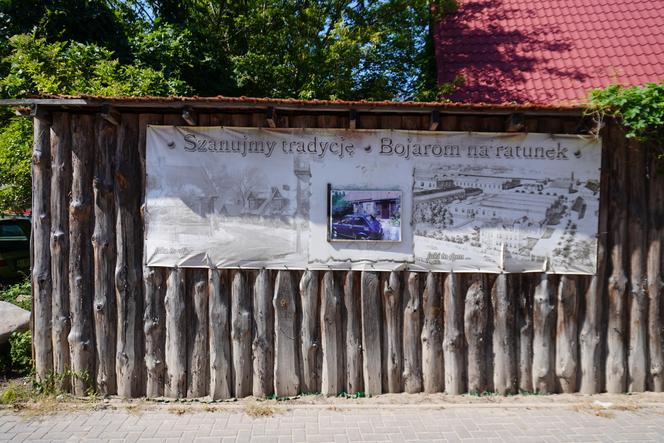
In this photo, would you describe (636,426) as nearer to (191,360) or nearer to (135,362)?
(191,360)

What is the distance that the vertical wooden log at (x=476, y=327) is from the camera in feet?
15.9

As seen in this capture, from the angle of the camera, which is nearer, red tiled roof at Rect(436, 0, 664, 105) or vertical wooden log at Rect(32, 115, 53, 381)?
vertical wooden log at Rect(32, 115, 53, 381)

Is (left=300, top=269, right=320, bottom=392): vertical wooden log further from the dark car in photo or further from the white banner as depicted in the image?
the dark car in photo

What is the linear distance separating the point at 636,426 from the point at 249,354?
3.99 metres

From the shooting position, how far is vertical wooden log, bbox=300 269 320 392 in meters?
4.80

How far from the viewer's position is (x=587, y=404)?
4680 mm

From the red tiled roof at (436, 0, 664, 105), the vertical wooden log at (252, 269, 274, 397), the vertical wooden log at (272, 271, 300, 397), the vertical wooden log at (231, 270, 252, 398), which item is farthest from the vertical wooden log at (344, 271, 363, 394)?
the red tiled roof at (436, 0, 664, 105)

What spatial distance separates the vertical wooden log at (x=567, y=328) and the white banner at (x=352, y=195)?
715mm

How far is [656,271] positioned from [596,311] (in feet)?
2.68

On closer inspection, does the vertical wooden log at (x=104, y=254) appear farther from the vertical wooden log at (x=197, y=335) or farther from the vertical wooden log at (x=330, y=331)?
the vertical wooden log at (x=330, y=331)

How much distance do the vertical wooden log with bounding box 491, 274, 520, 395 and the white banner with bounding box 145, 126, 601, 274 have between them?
241 millimetres

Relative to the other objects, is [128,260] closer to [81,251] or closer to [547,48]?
[81,251]

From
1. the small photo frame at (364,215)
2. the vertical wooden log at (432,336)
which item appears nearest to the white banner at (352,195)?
the small photo frame at (364,215)

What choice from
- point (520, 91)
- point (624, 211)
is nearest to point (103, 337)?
point (624, 211)
